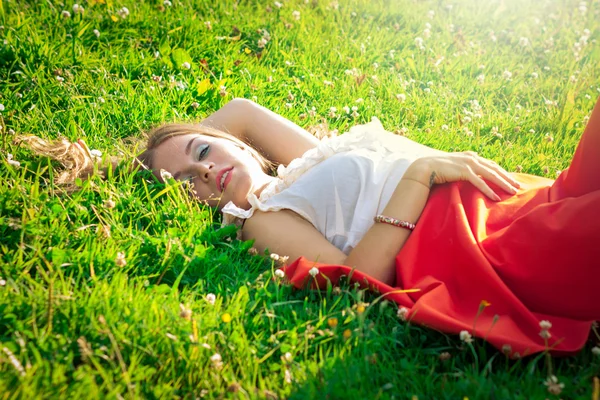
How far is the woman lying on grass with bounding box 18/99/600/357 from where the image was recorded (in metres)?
2.74

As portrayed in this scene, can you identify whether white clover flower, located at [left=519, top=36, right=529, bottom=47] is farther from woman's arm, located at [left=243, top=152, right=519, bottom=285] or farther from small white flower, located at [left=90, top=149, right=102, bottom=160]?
small white flower, located at [left=90, top=149, right=102, bottom=160]

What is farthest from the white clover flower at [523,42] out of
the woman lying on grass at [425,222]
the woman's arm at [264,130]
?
the woman lying on grass at [425,222]

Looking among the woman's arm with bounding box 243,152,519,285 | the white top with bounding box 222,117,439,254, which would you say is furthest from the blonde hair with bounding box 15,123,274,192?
the woman's arm with bounding box 243,152,519,285

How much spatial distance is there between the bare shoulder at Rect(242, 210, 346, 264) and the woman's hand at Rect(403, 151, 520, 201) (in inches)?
21.9

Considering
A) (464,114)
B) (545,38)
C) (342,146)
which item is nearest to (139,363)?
(342,146)

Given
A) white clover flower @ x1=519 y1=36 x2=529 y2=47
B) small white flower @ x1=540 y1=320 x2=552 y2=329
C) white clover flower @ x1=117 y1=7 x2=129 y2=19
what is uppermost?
white clover flower @ x1=519 y1=36 x2=529 y2=47

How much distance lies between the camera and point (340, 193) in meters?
3.45

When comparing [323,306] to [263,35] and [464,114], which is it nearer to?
[464,114]

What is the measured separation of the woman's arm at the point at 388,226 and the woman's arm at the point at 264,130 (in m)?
1.00

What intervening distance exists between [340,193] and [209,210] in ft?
2.55

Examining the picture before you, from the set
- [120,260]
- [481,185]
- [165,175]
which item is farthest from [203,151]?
[481,185]

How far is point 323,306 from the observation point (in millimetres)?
2877

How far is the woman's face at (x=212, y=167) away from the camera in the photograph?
3.74m

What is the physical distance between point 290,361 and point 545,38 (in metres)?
6.11
